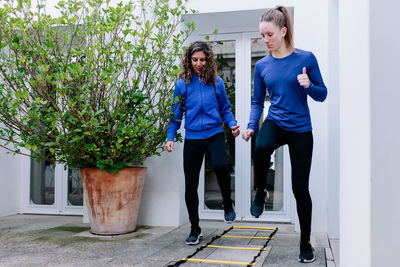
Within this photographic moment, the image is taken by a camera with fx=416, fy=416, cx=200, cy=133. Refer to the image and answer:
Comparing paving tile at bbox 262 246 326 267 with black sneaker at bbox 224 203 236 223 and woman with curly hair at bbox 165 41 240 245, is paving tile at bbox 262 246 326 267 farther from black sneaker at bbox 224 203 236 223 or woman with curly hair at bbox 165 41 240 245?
woman with curly hair at bbox 165 41 240 245

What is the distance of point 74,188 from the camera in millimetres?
4891

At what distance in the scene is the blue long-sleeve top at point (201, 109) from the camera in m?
3.27

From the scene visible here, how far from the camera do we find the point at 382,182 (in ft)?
3.91

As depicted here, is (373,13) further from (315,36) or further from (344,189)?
(315,36)

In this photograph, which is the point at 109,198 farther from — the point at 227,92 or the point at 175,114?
the point at 227,92

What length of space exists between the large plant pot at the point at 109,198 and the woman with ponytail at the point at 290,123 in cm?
138

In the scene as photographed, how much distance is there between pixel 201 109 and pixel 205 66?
1.17 ft

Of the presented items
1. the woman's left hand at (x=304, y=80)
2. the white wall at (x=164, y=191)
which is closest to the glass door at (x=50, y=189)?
the white wall at (x=164, y=191)

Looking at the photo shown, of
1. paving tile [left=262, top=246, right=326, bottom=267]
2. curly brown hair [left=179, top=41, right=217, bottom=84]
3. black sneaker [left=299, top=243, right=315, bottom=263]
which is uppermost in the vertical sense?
curly brown hair [left=179, top=41, right=217, bottom=84]

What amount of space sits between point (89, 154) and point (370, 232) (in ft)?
9.00

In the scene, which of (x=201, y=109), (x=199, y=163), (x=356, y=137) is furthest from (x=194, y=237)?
(x=356, y=137)

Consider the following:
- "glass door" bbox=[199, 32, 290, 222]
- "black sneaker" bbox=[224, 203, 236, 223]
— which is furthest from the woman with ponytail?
"glass door" bbox=[199, 32, 290, 222]

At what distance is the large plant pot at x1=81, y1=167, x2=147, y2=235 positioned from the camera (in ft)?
11.9

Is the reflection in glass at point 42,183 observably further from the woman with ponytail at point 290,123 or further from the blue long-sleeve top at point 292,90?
the blue long-sleeve top at point 292,90
